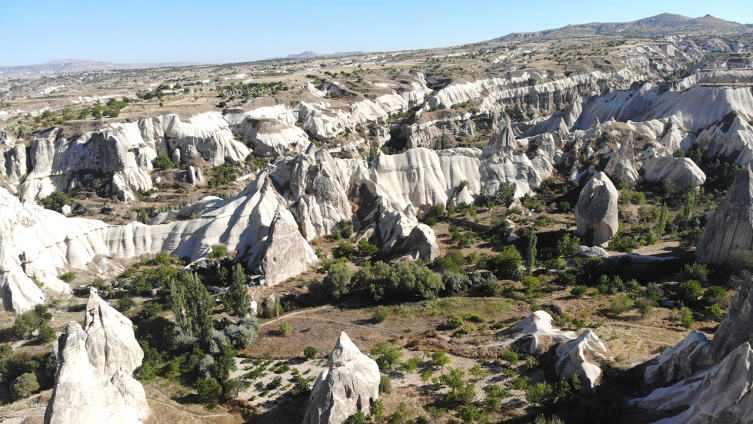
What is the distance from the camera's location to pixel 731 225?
110 ft

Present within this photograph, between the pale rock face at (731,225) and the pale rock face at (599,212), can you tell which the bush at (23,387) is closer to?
the pale rock face at (599,212)

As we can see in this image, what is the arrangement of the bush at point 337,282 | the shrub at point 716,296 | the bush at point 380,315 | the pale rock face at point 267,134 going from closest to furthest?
the shrub at point 716,296
the bush at point 380,315
the bush at point 337,282
the pale rock face at point 267,134

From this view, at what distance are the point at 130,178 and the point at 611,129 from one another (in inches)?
2917

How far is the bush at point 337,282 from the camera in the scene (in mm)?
36472

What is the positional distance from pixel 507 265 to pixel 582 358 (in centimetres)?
1552

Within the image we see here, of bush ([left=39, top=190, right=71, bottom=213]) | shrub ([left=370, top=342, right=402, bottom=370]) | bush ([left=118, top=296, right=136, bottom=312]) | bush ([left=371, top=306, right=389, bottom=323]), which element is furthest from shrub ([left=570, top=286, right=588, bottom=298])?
bush ([left=39, top=190, right=71, bottom=213])

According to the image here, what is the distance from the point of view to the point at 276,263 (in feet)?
128

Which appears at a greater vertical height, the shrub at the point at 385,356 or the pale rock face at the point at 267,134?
the pale rock face at the point at 267,134

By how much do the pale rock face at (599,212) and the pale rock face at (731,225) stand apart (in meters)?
7.86

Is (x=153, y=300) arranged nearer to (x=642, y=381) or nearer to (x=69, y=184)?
(x=642, y=381)

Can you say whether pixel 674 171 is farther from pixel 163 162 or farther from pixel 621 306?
pixel 163 162

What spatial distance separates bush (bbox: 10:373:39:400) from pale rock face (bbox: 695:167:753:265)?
1954 inches

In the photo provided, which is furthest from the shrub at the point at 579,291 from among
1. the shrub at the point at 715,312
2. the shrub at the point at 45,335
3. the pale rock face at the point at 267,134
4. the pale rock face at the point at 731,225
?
the pale rock face at the point at 267,134

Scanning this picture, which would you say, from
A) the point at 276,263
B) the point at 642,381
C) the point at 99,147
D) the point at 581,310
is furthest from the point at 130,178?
the point at 642,381
